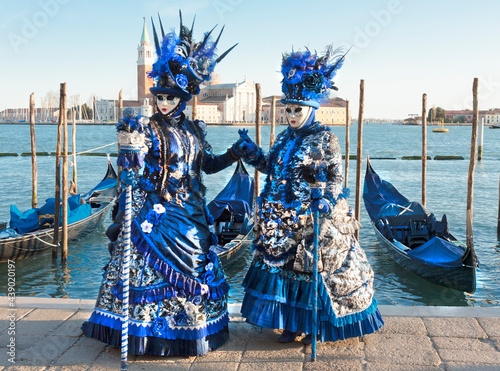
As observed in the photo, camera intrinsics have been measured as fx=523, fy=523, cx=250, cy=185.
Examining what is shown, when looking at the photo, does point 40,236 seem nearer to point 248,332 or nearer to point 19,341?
point 19,341

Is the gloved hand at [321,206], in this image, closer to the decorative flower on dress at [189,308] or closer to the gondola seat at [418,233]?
the decorative flower on dress at [189,308]

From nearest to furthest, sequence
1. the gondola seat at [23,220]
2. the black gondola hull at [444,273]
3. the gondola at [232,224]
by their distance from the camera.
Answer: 1. the black gondola hull at [444,273]
2. the gondola at [232,224]
3. the gondola seat at [23,220]

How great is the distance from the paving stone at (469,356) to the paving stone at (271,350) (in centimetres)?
74

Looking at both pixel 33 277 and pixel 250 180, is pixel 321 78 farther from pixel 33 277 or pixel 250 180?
pixel 250 180

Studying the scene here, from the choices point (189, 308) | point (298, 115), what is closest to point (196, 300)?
point (189, 308)

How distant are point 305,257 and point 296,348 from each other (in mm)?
494

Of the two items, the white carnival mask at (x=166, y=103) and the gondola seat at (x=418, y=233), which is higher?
Result: the white carnival mask at (x=166, y=103)

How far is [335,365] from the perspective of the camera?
260 cm

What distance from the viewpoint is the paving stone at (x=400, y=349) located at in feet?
8.66

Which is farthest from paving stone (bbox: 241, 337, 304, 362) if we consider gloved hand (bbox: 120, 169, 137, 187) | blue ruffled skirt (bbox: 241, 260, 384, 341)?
gloved hand (bbox: 120, 169, 137, 187)

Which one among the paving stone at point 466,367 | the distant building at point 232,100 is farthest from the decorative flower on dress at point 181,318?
the distant building at point 232,100

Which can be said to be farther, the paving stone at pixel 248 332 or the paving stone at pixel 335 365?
the paving stone at pixel 248 332

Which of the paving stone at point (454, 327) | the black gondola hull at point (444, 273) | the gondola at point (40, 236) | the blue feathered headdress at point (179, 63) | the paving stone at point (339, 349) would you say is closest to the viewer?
the paving stone at point (339, 349)

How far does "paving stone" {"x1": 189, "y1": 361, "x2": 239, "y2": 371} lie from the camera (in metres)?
2.58
